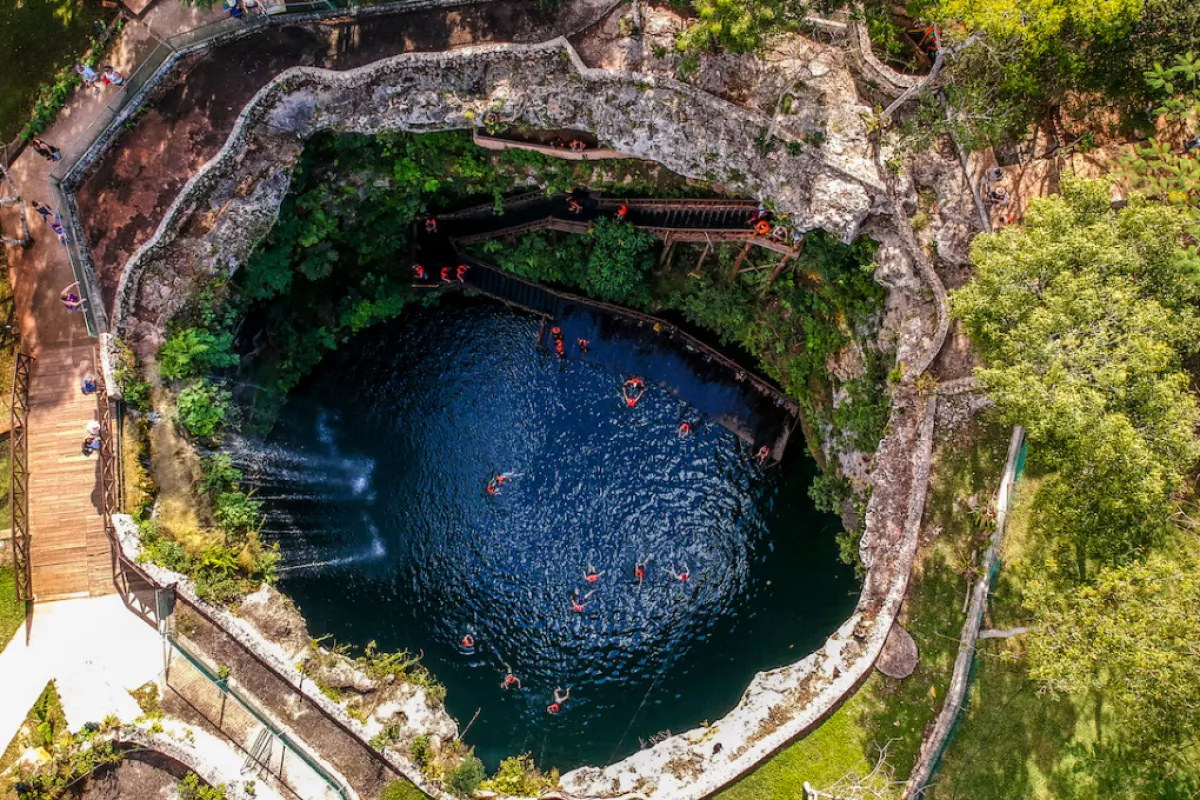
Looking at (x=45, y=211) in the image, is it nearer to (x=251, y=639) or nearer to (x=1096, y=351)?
(x=251, y=639)

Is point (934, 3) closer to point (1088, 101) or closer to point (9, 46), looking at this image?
point (1088, 101)

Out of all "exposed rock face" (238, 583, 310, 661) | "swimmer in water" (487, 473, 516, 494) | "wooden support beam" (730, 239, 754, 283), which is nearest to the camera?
"exposed rock face" (238, 583, 310, 661)

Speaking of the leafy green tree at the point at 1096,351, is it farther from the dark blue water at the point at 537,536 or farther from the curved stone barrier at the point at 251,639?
the curved stone barrier at the point at 251,639

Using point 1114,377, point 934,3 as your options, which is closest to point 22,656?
point 1114,377

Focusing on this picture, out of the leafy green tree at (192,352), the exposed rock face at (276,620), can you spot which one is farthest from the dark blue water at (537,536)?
the leafy green tree at (192,352)

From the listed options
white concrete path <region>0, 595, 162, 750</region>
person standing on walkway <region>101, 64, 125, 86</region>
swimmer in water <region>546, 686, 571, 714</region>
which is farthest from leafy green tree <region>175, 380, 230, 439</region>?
swimmer in water <region>546, 686, 571, 714</region>

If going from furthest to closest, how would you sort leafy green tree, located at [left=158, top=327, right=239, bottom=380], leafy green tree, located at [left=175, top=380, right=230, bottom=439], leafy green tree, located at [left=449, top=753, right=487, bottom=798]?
leafy green tree, located at [left=175, top=380, right=230, bottom=439] → leafy green tree, located at [left=158, top=327, right=239, bottom=380] → leafy green tree, located at [left=449, top=753, right=487, bottom=798]

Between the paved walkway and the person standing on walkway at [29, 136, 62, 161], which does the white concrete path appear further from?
the person standing on walkway at [29, 136, 62, 161]
